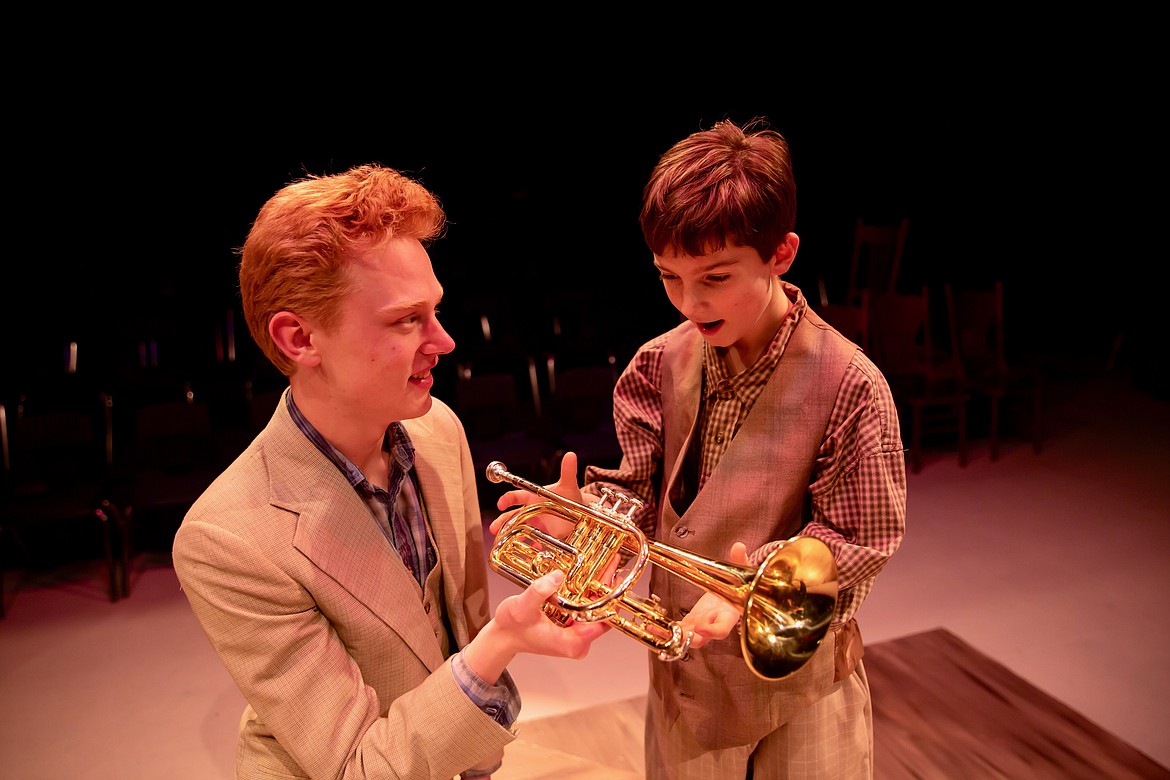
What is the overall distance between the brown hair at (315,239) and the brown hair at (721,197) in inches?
16.6

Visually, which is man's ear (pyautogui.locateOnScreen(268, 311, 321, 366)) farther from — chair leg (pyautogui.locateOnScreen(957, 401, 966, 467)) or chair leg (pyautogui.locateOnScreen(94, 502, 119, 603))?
chair leg (pyautogui.locateOnScreen(957, 401, 966, 467))

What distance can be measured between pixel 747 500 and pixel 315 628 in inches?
29.7

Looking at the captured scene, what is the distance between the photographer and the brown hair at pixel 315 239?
125 cm

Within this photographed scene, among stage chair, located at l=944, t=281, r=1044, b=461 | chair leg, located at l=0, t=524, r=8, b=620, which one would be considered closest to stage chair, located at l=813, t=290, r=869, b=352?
stage chair, located at l=944, t=281, r=1044, b=461

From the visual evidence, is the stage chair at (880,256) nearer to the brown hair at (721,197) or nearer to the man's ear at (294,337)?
the brown hair at (721,197)

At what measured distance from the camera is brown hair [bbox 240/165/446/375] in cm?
125

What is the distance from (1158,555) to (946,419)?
1.71 m

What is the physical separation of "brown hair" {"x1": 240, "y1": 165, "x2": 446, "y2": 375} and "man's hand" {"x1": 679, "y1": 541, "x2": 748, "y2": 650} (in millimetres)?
744

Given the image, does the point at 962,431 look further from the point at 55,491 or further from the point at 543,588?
the point at 55,491

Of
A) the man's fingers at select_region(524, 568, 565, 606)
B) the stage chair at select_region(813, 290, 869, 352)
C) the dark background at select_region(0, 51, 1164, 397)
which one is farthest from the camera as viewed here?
the dark background at select_region(0, 51, 1164, 397)

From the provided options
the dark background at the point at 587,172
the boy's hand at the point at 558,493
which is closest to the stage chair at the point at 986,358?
the dark background at the point at 587,172

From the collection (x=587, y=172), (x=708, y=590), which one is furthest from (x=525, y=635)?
(x=587, y=172)

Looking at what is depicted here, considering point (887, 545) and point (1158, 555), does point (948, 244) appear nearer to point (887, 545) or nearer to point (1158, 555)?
point (1158, 555)

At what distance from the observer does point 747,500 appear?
1.47 metres
